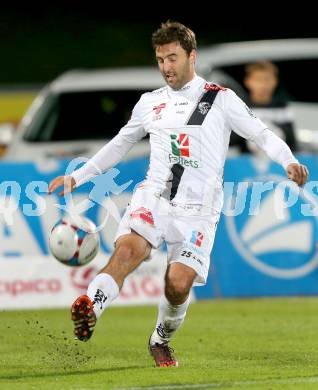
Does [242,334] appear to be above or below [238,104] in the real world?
below

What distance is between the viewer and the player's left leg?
26.0ft

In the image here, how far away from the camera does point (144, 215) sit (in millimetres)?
8023

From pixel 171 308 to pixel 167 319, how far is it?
9 centimetres

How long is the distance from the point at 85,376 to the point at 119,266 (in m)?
0.70

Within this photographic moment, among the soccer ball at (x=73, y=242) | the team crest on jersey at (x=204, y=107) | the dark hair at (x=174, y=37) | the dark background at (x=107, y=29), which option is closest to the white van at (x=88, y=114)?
the soccer ball at (x=73, y=242)

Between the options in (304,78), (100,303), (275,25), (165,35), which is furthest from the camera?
(275,25)

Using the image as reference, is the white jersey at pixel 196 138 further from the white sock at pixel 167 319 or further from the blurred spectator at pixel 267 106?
the blurred spectator at pixel 267 106

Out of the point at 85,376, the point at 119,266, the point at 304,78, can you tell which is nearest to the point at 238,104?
the point at 119,266

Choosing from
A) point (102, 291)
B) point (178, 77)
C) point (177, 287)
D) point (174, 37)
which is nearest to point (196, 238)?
point (177, 287)

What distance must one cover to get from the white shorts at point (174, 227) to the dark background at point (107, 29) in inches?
702

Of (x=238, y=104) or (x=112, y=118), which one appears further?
(x=112, y=118)

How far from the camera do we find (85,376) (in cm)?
787

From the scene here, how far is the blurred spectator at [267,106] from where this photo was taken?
14.5m

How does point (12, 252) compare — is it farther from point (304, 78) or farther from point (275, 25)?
point (275, 25)
